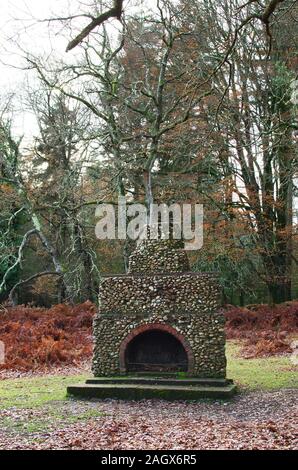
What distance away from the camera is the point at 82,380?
13750 millimetres

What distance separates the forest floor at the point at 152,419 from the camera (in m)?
8.03

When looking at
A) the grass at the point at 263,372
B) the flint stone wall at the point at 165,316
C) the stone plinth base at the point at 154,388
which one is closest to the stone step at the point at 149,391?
the stone plinth base at the point at 154,388

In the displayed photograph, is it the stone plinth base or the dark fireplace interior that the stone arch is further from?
the stone plinth base

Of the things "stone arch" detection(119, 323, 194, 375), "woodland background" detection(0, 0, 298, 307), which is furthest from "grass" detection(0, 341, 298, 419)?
"woodland background" detection(0, 0, 298, 307)

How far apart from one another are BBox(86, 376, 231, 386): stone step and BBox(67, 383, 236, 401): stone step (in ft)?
0.29

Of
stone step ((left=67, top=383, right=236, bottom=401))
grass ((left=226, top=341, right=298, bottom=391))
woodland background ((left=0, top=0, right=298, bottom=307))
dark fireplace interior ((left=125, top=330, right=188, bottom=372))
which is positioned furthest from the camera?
woodland background ((left=0, top=0, right=298, bottom=307))

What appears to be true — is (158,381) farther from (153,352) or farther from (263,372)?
(263,372)

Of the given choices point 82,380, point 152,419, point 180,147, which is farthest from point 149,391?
point 180,147

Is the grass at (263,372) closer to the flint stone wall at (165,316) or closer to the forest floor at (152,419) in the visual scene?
the forest floor at (152,419)

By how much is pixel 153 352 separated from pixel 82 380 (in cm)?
196

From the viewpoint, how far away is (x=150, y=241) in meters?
13.4

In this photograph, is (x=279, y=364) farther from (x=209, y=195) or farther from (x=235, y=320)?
(x=209, y=195)

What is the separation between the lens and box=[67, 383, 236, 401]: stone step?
1162cm
